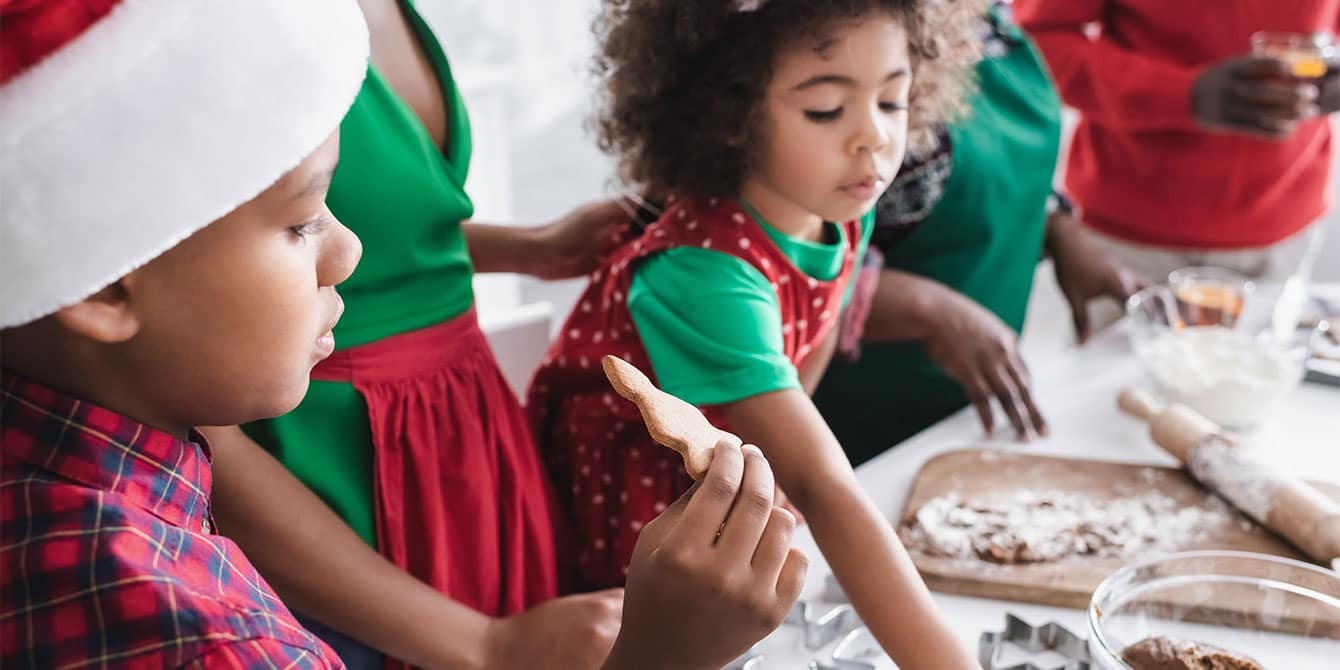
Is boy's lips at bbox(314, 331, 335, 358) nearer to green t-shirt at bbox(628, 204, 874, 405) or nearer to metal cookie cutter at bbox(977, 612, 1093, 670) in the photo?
green t-shirt at bbox(628, 204, 874, 405)

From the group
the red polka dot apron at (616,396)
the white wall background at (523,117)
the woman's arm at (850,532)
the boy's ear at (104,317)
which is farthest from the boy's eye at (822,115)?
the white wall background at (523,117)

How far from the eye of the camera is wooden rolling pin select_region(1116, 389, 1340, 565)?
0.90m

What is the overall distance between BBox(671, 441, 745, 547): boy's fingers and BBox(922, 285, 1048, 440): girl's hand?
28.0 inches

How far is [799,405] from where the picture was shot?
813mm

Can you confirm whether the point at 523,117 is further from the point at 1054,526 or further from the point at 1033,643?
the point at 1033,643

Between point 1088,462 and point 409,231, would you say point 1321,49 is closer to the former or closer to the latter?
point 1088,462

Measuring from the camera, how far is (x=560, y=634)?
2.57 feet

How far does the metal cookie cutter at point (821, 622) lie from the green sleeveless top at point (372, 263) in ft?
1.10

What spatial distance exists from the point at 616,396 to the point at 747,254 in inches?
7.2

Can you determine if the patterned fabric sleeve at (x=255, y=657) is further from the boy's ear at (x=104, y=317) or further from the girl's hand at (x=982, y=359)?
the girl's hand at (x=982, y=359)

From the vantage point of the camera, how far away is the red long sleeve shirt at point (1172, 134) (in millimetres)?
1669

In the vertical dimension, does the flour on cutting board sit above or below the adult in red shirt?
below

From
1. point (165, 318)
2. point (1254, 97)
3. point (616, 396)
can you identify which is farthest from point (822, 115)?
point (1254, 97)

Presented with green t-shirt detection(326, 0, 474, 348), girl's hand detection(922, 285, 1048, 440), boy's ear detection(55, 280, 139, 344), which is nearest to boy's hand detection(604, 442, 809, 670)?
boy's ear detection(55, 280, 139, 344)
